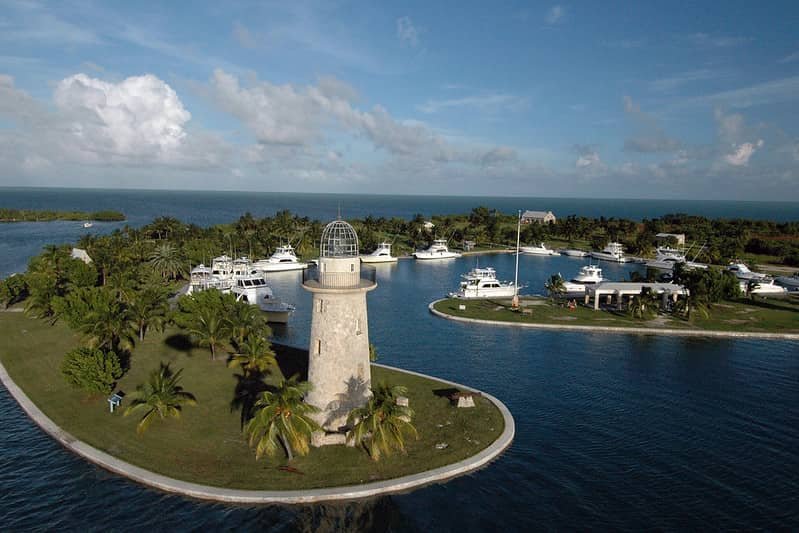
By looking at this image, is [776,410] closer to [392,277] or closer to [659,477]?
[659,477]

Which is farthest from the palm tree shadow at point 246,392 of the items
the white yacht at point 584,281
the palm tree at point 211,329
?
the white yacht at point 584,281

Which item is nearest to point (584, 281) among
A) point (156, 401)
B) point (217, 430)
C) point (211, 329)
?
point (211, 329)

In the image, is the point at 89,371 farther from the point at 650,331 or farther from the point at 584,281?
the point at 584,281

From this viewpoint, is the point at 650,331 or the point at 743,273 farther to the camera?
the point at 743,273

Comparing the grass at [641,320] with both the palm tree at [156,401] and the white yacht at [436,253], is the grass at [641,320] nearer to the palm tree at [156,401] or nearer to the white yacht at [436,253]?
the palm tree at [156,401]

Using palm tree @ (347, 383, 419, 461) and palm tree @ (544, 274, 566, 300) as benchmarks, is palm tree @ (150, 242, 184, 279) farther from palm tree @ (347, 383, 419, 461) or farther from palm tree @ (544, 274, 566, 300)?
palm tree @ (347, 383, 419, 461)

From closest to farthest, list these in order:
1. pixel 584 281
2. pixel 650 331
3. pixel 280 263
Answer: pixel 650 331 → pixel 584 281 → pixel 280 263

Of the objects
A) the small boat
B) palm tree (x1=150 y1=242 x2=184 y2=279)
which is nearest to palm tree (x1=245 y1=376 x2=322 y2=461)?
palm tree (x1=150 y1=242 x2=184 y2=279)
